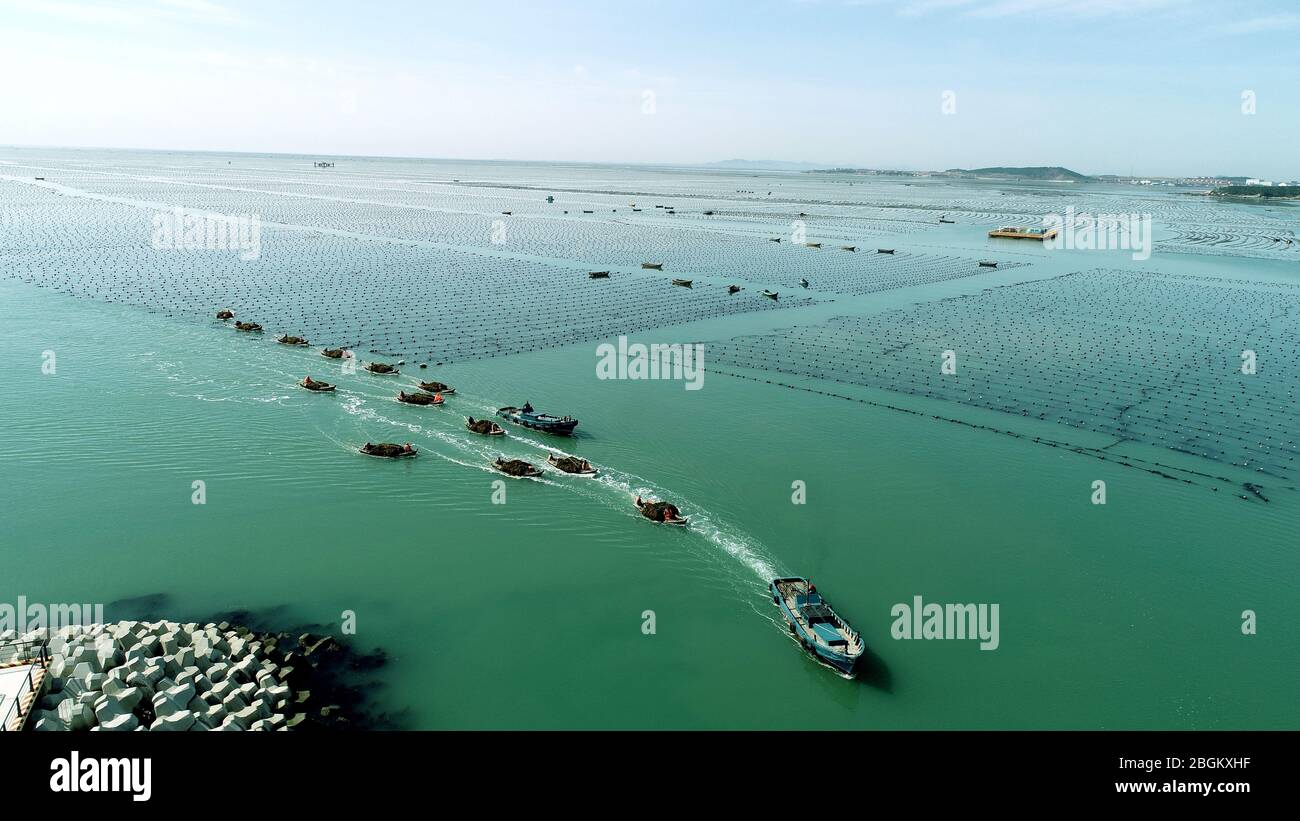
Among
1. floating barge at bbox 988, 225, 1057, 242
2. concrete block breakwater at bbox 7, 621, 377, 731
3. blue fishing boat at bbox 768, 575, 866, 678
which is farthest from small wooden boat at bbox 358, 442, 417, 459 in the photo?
floating barge at bbox 988, 225, 1057, 242

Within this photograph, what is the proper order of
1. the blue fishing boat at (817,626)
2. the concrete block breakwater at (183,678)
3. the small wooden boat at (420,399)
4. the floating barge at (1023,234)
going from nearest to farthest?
1. the concrete block breakwater at (183,678)
2. the blue fishing boat at (817,626)
3. the small wooden boat at (420,399)
4. the floating barge at (1023,234)

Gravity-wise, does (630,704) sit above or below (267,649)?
below

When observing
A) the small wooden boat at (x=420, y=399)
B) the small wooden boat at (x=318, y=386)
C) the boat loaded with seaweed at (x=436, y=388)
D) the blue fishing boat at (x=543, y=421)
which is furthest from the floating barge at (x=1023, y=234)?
the small wooden boat at (x=318, y=386)

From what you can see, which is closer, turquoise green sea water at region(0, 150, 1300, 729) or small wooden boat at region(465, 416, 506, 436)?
turquoise green sea water at region(0, 150, 1300, 729)

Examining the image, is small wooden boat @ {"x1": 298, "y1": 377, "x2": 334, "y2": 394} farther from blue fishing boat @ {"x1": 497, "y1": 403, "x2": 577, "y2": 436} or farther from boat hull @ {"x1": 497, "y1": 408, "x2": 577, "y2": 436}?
boat hull @ {"x1": 497, "y1": 408, "x2": 577, "y2": 436}

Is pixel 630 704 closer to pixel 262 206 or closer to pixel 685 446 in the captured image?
pixel 685 446

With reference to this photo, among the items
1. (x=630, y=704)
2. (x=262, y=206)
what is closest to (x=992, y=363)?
(x=630, y=704)

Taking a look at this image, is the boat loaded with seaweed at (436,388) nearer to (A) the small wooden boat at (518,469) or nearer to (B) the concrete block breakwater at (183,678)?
(A) the small wooden boat at (518,469)
